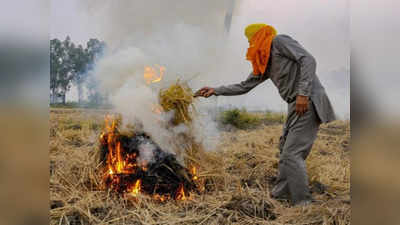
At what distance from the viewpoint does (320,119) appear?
9.27 feet

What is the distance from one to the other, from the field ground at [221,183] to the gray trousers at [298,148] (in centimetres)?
16

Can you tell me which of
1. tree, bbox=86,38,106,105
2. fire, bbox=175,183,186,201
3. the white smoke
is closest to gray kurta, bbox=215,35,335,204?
the white smoke

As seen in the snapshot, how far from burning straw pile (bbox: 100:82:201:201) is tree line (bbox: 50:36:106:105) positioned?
0.45 metres

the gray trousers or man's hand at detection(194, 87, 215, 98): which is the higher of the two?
man's hand at detection(194, 87, 215, 98)

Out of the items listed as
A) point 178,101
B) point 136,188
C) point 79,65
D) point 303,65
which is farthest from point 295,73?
point 79,65

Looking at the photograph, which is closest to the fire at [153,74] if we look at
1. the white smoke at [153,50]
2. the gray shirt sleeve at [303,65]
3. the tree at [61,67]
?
the white smoke at [153,50]

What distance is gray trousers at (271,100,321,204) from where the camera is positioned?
2.84 m

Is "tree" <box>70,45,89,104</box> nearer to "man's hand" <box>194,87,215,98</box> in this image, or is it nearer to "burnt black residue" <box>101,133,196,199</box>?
"burnt black residue" <box>101,133,196,199</box>

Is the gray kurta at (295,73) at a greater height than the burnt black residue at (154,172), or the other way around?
the gray kurta at (295,73)

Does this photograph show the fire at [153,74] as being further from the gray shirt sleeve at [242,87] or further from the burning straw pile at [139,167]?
the gray shirt sleeve at [242,87]

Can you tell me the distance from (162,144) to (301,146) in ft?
3.82

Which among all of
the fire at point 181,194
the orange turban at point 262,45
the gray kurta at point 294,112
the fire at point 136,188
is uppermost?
the orange turban at point 262,45

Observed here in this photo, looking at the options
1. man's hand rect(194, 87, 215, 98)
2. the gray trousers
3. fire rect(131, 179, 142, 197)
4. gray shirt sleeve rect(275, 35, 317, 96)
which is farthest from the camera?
man's hand rect(194, 87, 215, 98)

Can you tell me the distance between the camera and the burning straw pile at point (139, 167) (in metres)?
2.99
